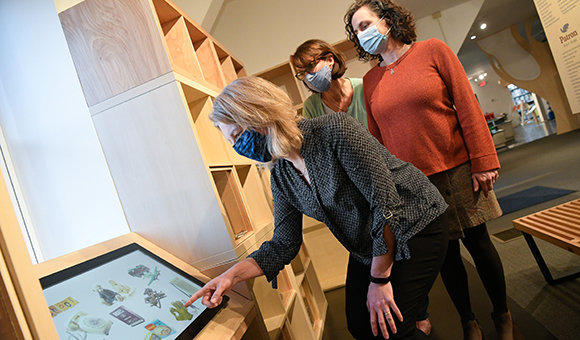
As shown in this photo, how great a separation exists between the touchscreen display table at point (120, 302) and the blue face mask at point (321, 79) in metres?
1.19

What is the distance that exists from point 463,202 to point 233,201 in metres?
1.12

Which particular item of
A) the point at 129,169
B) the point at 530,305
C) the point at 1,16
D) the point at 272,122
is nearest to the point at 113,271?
the point at 129,169

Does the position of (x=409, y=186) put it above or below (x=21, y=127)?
below

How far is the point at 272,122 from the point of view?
43.3 inches

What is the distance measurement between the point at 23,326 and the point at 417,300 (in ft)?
3.52

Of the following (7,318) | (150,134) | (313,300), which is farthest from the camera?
(313,300)

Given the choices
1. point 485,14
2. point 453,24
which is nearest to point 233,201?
point 453,24

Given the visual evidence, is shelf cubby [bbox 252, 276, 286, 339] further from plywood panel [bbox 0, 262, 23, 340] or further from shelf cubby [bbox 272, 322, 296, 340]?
plywood panel [bbox 0, 262, 23, 340]

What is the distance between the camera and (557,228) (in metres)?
1.60

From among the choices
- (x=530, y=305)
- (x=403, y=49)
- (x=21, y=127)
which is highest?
(x=21, y=127)

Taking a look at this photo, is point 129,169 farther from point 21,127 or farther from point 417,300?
point 417,300

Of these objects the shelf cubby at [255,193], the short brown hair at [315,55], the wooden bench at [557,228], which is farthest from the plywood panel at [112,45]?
the wooden bench at [557,228]

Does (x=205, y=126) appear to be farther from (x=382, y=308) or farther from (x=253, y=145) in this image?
(x=382, y=308)

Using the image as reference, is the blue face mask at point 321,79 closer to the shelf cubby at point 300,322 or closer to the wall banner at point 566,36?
the shelf cubby at point 300,322
